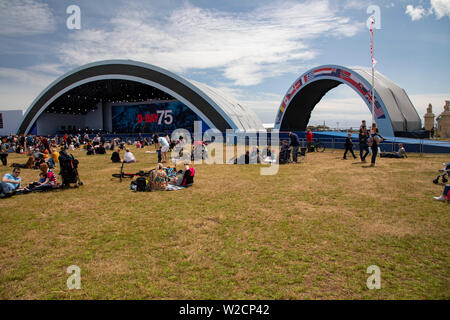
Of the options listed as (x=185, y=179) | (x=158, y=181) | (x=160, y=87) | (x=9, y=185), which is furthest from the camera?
(x=160, y=87)

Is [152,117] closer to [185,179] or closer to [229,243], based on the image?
[185,179]

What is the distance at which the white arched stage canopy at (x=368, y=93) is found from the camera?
22.2m

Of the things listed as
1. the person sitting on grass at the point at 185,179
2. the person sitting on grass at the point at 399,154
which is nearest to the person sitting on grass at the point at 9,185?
the person sitting on grass at the point at 185,179

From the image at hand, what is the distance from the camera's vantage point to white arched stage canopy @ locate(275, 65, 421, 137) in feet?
72.8

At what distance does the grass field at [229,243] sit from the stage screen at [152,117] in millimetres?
32169

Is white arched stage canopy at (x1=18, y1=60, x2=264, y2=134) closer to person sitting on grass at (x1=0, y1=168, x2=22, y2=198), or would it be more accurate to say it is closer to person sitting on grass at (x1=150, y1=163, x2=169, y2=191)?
person sitting on grass at (x1=150, y1=163, x2=169, y2=191)

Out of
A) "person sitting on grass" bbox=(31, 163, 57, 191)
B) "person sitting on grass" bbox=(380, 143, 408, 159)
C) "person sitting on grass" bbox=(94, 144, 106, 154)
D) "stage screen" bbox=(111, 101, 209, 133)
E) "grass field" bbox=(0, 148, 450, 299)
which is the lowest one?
"grass field" bbox=(0, 148, 450, 299)

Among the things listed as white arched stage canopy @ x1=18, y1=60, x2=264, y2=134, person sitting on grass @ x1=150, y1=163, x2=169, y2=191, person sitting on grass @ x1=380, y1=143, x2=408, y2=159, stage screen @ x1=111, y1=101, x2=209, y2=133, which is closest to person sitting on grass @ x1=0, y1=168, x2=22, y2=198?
person sitting on grass @ x1=150, y1=163, x2=169, y2=191

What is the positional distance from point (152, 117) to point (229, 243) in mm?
47637

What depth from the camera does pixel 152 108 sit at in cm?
4956

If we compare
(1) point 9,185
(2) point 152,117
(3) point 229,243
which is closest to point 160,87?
(2) point 152,117

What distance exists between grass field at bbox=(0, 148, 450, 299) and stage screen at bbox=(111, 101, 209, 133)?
1266 inches

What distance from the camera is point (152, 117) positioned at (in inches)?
1944
